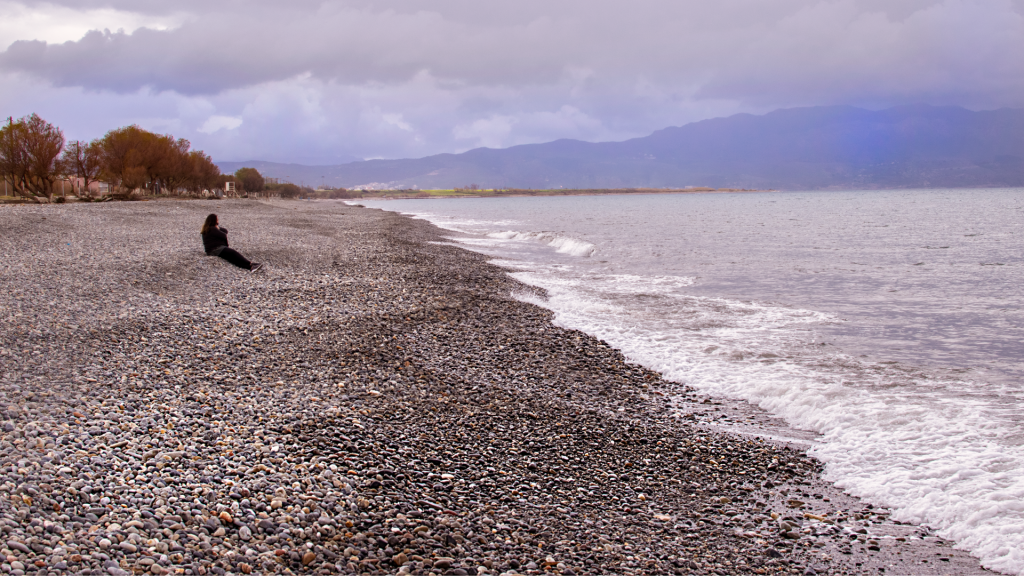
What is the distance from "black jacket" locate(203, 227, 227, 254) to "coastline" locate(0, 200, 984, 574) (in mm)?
8226

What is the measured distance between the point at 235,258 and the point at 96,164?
62.1 meters

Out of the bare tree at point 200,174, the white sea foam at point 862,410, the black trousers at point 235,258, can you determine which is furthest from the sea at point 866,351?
the bare tree at point 200,174

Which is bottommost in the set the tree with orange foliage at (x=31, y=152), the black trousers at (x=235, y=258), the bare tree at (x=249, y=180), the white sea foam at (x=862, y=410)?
the white sea foam at (x=862, y=410)

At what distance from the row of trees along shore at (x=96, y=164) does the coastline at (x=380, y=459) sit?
176ft

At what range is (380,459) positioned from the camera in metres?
6.23

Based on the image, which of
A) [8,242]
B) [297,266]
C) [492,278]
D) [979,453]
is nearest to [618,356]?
[979,453]

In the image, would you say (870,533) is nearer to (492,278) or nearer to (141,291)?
(141,291)

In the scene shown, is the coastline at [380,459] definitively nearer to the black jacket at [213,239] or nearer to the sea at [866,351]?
the sea at [866,351]

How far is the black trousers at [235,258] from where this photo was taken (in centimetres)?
1923

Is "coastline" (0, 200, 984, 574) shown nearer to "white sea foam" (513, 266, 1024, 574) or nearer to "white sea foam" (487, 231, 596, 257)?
"white sea foam" (513, 266, 1024, 574)

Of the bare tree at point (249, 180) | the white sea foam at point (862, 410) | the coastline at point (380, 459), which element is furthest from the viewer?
the bare tree at point (249, 180)

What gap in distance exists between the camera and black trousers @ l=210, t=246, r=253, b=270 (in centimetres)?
1923

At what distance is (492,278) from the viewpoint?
2130cm

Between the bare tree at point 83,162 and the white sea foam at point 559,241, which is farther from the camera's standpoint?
the bare tree at point 83,162
